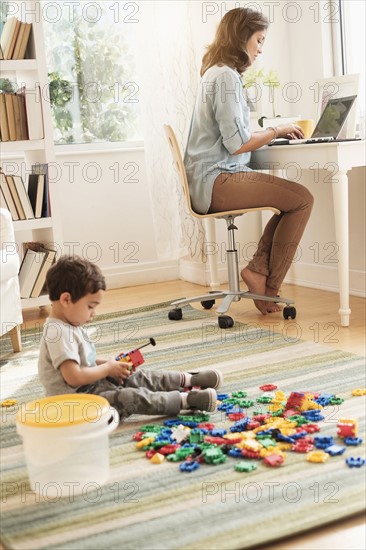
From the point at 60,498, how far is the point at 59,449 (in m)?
0.13

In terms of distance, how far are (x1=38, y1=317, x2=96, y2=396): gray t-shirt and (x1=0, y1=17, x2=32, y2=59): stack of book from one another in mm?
1818

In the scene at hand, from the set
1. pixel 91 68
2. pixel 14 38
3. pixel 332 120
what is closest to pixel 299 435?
pixel 332 120

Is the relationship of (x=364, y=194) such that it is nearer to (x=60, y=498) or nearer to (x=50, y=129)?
(x=50, y=129)

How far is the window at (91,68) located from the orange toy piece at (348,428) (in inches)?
111

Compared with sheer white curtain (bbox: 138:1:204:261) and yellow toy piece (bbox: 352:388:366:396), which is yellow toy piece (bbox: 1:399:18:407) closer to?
yellow toy piece (bbox: 352:388:366:396)

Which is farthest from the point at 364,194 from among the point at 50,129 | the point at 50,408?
the point at 50,408

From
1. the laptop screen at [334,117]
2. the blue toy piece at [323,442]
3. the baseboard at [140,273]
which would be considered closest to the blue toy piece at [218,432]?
the blue toy piece at [323,442]

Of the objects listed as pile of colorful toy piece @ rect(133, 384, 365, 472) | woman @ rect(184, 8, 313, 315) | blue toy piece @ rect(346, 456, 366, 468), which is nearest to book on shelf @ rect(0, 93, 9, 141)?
woman @ rect(184, 8, 313, 315)

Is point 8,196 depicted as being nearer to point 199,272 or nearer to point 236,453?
point 199,272

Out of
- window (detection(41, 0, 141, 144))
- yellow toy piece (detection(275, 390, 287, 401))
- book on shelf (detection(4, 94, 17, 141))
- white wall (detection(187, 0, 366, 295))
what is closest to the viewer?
yellow toy piece (detection(275, 390, 287, 401))

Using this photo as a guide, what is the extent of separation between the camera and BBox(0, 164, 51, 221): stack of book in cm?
373

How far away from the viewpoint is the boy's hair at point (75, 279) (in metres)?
2.23

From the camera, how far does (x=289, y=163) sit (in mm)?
3521

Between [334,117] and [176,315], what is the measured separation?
3.61 ft
